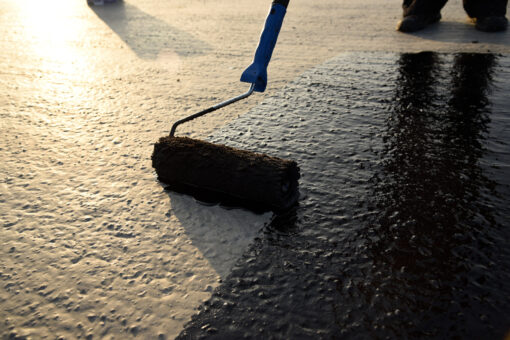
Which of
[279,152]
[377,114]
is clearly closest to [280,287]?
[279,152]

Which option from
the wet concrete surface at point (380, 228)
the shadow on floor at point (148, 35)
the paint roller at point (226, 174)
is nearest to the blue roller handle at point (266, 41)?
the wet concrete surface at point (380, 228)

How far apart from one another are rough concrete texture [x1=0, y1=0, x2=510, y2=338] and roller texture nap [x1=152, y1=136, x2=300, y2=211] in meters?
0.09

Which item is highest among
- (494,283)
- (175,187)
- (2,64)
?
(2,64)

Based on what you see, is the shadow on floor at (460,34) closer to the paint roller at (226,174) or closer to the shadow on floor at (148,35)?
the shadow on floor at (148,35)

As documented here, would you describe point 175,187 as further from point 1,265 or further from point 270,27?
point 270,27

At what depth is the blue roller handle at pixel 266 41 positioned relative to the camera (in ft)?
7.32

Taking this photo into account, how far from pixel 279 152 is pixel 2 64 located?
13.3 ft

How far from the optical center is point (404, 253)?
154cm

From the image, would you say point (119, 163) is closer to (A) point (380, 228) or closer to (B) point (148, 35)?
(A) point (380, 228)

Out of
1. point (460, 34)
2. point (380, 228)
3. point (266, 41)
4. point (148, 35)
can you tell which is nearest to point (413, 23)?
point (460, 34)

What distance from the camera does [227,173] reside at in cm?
182

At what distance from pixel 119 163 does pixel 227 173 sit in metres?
0.83

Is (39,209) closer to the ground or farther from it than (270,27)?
closer to the ground

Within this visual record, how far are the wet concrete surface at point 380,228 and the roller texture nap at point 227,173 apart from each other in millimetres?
123
